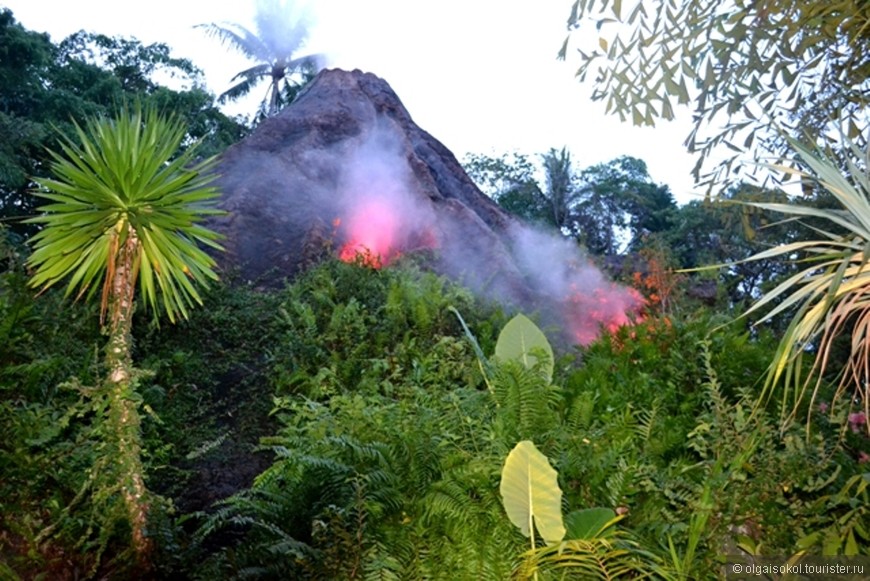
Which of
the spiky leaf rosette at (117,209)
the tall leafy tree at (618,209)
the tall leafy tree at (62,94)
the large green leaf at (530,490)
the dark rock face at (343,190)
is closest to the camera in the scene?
the large green leaf at (530,490)

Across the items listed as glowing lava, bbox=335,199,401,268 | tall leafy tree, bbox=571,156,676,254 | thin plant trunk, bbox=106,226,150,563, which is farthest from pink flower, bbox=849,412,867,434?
tall leafy tree, bbox=571,156,676,254

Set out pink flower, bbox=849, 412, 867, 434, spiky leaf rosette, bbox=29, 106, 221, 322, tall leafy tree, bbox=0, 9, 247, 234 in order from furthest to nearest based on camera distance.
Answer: tall leafy tree, bbox=0, 9, 247, 234 < pink flower, bbox=849, 412, 867, 434 < spiky leaf rosette, bbox=29, 106, 221, 322

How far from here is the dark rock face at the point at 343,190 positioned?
46.9 ft

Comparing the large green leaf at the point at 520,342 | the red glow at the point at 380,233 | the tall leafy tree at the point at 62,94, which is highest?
the tall leafy tree at the point at 62,94

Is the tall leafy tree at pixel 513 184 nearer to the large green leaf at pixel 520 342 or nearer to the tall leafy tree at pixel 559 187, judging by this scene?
the tall leafy tree at pixel 559 187

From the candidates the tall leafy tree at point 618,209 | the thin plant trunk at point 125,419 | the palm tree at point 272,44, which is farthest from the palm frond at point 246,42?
the thin plant trunk at point 125,419

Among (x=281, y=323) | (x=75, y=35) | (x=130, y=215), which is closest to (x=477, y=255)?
(x=281, y=323)

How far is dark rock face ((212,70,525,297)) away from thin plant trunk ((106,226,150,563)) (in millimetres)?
8450

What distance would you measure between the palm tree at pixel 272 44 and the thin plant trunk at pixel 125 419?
26894mm

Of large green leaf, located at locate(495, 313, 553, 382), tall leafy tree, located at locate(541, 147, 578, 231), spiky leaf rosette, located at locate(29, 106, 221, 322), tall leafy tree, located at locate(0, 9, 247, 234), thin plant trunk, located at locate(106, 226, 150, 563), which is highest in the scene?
tall leafy tree, located at locate(0, 9, 247, 234)

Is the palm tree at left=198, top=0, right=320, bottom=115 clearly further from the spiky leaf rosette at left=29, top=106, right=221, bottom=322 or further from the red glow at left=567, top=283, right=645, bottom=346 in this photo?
the spiky leaf rosette at left=29, top=106, right=221, bottom=322

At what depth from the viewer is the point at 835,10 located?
5.04 metres

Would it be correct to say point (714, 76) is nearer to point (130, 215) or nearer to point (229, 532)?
point (130, 215)

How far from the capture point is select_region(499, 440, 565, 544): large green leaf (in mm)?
2768
